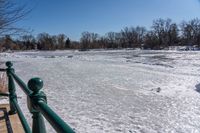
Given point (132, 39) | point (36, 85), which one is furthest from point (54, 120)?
point (132, 39)

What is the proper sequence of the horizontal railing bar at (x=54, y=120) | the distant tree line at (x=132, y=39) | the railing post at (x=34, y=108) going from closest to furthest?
the horizontal railing bar at (x=54, y=120) → the railing post at (x=34, y=108) → the distant tree line at (x=132, y=39)

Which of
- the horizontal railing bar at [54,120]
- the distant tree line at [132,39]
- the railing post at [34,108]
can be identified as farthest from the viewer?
the distant tree line at [132,39]

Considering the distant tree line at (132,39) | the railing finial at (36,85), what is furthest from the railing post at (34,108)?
the distant tree line at (132,39)

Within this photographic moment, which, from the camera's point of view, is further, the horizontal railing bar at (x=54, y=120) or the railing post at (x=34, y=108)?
the railing post at (x=34, y=108)

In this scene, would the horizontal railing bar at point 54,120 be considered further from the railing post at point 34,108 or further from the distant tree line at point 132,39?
the distant tree line at point 132,39

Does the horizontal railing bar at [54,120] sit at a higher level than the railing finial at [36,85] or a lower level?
lower

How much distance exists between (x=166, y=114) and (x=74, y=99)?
135 inches

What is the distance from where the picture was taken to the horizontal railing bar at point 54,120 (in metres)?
1.24

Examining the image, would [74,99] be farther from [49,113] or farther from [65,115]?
[49,113]

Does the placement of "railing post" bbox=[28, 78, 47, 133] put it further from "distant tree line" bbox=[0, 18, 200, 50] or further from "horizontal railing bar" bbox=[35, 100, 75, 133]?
"distant tree line" bbox=[0, 18, 200, 50]

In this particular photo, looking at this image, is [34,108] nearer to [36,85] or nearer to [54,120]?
[36,85]

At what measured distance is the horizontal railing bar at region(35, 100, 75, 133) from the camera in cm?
124

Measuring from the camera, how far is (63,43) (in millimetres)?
149250

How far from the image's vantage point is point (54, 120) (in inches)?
53.8
